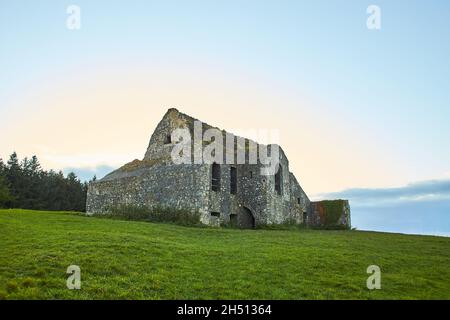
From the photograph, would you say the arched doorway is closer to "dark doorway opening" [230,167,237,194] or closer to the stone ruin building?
the stone ruin building

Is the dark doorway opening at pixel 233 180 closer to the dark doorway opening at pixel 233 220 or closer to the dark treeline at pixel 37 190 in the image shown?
the dark doorway opening at pixel 233 220

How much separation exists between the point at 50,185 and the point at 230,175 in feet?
157

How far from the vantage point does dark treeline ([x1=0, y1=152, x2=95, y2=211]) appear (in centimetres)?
6619

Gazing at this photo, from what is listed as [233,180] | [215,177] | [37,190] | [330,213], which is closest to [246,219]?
[233,180]

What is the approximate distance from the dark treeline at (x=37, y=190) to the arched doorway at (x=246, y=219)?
41867 mm

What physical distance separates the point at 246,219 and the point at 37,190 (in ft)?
153

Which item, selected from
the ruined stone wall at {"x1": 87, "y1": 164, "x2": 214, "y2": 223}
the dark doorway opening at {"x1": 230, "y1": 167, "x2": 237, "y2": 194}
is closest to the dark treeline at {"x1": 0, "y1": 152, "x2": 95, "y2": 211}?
the ruined stone wall at {"x1": 87, "y1": 164, "x2": 214, "y2": 223}

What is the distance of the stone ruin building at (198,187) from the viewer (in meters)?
31.4

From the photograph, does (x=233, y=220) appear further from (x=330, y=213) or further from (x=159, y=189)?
(x=330, y=213)

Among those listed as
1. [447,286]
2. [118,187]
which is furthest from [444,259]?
[118,187]

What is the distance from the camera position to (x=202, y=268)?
49.6 feet

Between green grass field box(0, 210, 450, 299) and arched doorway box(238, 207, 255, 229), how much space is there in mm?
12429

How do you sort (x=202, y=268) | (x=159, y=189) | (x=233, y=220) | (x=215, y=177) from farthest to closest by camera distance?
1. (x=233, y=220)
2. (x=215, y=177)
3. (x=159, y=189)
4. (x=202, y=268)

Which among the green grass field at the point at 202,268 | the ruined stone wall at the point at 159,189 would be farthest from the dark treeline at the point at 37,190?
the green grass field at the point at 202,268
